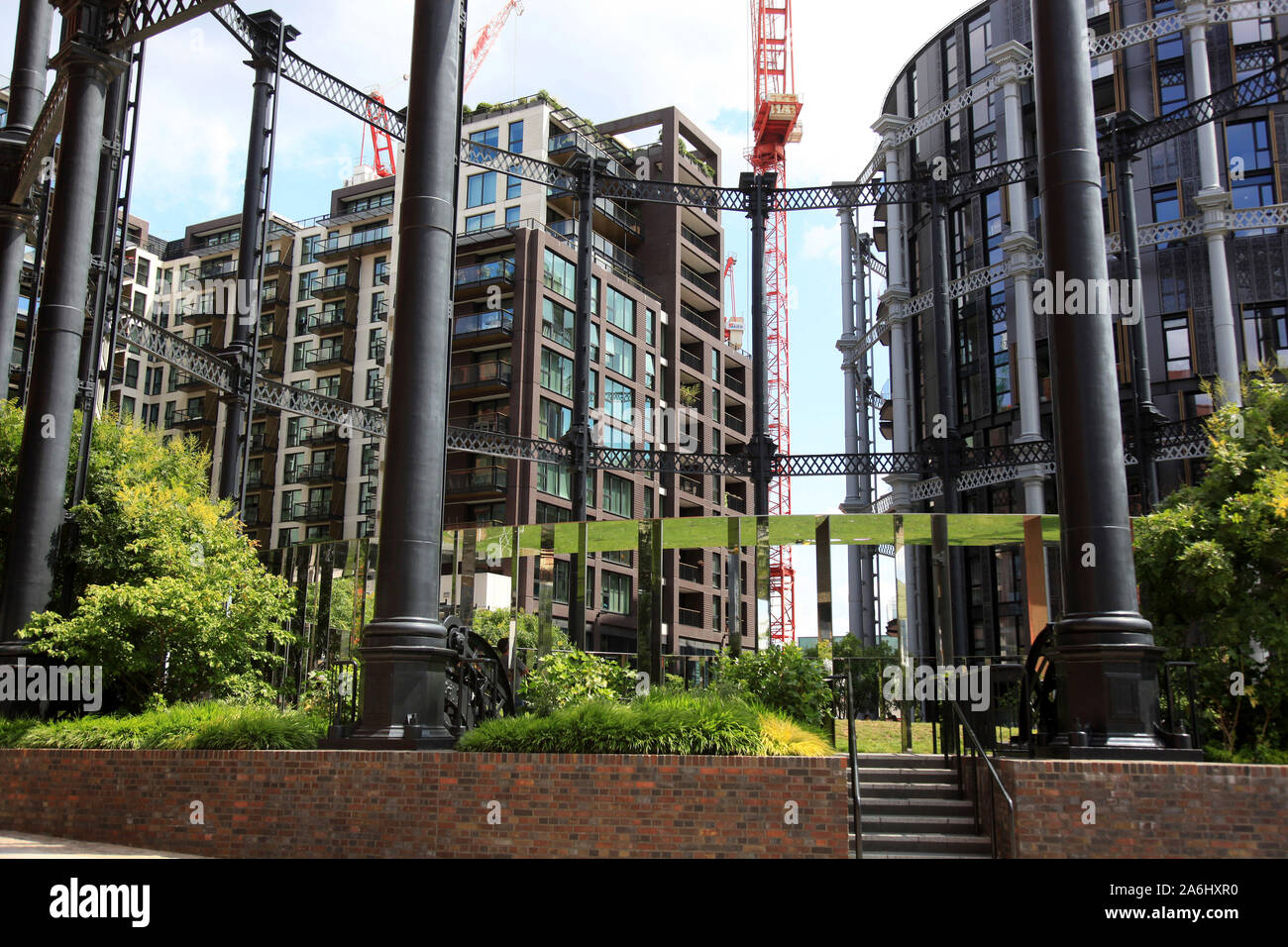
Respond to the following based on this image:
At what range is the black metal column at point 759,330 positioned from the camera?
26.2 meters

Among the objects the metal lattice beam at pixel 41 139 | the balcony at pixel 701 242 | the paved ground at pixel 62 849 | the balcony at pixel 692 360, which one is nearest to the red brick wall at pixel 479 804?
the paved ground at pixel 62 849

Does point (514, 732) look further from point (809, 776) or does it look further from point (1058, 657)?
point (1058, 657)

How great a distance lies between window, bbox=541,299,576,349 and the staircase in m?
60.0

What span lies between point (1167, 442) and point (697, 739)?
19.9 metres

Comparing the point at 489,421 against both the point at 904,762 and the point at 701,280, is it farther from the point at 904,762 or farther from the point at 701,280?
the point at 904,762

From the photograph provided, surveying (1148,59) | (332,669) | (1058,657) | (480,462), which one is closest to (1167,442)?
(1058,657)

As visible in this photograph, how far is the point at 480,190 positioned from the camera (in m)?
75.6

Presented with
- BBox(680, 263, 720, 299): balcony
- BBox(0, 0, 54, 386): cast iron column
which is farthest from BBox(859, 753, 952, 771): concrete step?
BBox(680, 263, 720, 299): balcony

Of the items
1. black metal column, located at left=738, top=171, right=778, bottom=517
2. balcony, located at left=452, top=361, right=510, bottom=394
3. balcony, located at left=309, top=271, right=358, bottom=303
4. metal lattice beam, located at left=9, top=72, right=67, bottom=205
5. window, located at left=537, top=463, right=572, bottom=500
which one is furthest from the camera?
balcony, located at left=309, top=271, right=358, bottom=303

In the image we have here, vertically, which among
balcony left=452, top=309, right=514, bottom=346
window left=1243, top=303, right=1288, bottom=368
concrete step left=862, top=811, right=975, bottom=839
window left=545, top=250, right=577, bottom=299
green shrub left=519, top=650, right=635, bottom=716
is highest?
window left=545, top=250, right=577, bottom=299

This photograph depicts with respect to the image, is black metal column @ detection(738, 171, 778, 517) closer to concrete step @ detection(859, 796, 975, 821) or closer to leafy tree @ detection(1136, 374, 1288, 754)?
leafy tree @ detection(1136, 374, 1288, 754)

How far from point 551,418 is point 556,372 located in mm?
3270

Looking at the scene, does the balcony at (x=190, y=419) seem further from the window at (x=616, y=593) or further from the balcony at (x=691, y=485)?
the balcony at (x=691, y=485)

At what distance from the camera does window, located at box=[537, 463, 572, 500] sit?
68.9m
